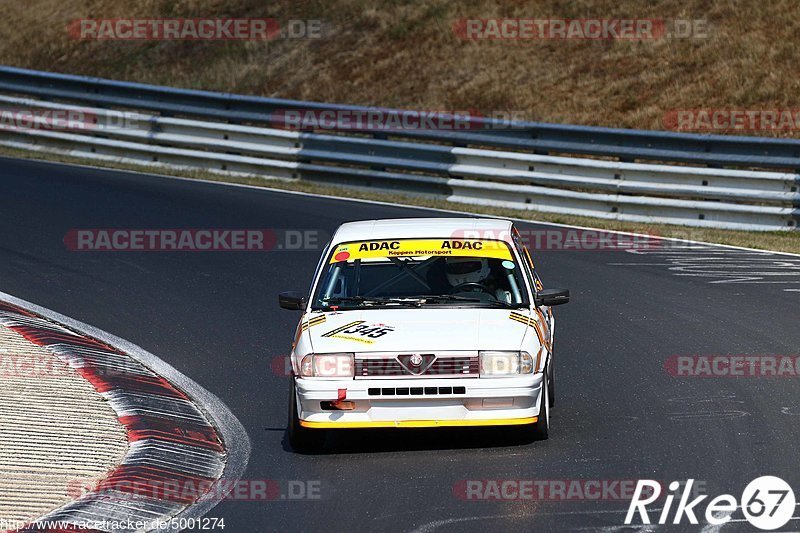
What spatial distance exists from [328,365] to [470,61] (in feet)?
59.3

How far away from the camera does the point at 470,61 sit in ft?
86.0

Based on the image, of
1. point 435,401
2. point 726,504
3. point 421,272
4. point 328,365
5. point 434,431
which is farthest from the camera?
point 421,272

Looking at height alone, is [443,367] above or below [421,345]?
below

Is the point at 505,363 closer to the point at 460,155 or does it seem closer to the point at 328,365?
the point at 328,365

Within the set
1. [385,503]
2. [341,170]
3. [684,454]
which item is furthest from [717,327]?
[341,170]

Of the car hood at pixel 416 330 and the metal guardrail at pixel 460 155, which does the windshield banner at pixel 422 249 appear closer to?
the car hood at pixel 416 330

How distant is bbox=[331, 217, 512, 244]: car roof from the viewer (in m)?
10.1

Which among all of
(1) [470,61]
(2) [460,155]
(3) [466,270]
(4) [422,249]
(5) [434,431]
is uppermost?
(1) [470,61]

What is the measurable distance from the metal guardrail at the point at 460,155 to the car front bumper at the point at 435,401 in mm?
9592

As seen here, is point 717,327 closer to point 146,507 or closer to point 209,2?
point 146,507

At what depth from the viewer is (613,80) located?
24094mm

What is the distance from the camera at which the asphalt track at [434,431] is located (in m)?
7.77

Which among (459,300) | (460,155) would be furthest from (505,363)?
(460,155)

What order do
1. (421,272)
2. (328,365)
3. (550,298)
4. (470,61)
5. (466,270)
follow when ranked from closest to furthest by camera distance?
(328,365) < (550,298) < (421,272) < (466,270) < (470,61)
